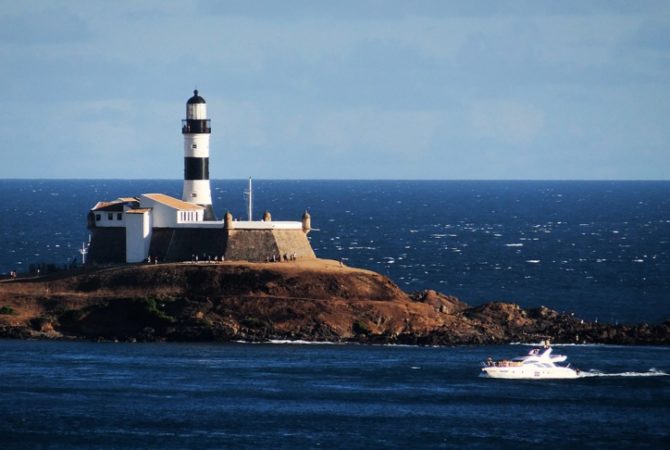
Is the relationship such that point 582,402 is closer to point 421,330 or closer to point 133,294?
point 421,330

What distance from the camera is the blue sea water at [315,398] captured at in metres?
74.8

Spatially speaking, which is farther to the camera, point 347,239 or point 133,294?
point 347,239

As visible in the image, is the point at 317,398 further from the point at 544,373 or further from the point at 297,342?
the point at 297,342

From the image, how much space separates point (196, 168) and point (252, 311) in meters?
15.3

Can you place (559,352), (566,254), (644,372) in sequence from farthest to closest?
(566,254) < (559,352) < (644,372)

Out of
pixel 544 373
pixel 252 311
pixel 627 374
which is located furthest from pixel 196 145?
pixel 627 374

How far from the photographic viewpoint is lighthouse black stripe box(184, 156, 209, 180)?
113062mm

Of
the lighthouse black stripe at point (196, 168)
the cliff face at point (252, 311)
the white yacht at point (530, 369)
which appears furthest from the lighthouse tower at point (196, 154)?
the white yacht at point (530, 369)

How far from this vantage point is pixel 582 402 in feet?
274

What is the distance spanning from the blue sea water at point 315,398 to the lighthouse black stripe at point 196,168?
58.3 ft

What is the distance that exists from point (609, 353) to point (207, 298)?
22.6 m

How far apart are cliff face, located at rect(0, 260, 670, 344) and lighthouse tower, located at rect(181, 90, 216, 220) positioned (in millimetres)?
9357

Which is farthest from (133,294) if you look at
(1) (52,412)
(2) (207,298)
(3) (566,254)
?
(3) (566,254)

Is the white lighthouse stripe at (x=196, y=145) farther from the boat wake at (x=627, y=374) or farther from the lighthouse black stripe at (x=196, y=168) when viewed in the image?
the boat wake at (x=627, y=374)
